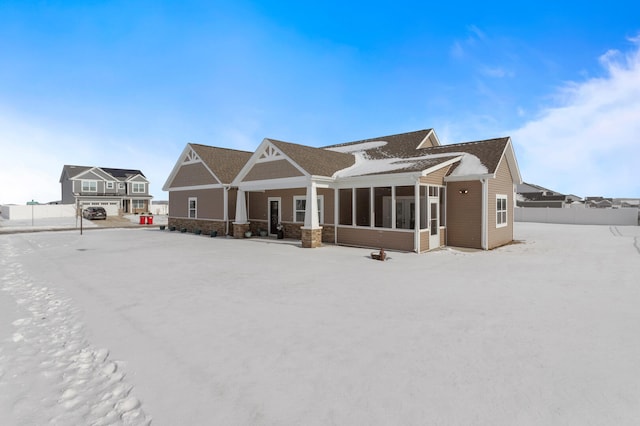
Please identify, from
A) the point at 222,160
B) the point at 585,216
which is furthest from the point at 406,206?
the point at 585,216

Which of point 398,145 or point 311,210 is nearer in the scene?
point 311,210

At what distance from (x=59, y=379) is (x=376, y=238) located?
12044mm

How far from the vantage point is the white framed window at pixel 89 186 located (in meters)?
46.1

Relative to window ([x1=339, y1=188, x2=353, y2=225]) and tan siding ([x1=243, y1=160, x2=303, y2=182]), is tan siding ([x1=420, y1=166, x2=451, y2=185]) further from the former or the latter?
tan siding ([x1=243, y1=160, x2=303, y2=182])

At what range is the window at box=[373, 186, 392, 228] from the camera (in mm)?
18250

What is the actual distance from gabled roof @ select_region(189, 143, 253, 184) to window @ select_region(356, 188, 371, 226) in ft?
27.5

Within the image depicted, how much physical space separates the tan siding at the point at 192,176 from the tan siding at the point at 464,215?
45.1ft

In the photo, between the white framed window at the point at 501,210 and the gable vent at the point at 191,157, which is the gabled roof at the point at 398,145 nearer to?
the white framed window at the point at 501,210

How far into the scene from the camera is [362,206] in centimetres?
1752

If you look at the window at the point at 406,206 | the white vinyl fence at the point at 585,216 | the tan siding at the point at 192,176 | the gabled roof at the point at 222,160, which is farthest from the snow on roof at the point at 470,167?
the white vinyl fence at the point at 585,216

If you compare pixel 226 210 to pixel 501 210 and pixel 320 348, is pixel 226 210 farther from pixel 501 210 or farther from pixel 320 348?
pixel 320 348

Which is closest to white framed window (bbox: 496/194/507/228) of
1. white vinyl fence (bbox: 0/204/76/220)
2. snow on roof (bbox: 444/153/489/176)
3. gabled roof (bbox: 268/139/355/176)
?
snow on roof (bbox: 444/153/489/176)

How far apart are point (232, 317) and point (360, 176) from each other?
1006cm

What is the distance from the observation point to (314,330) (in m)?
5.20
